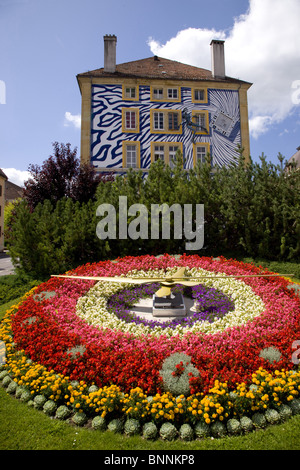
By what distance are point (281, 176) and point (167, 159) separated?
52.2 feet

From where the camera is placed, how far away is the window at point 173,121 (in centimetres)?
2597

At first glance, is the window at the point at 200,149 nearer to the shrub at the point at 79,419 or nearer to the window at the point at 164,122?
the window at the point at 164,122

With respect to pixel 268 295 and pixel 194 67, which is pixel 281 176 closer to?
pixel 268 295

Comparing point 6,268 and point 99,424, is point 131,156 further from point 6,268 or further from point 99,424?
point 99,424

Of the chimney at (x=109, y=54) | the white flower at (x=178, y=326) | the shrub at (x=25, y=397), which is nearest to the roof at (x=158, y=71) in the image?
the chimney at (x=109, y=54)

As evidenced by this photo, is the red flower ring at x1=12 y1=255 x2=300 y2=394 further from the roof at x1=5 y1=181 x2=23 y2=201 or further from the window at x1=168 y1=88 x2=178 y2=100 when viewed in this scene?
the roof at x1=5 y1=181 x2=23 y2=201

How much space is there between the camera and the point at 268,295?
22.7ft

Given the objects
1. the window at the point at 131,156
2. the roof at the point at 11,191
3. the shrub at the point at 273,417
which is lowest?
the shrub at the point at 273,417

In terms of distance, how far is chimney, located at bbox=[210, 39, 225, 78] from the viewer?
27042 mm

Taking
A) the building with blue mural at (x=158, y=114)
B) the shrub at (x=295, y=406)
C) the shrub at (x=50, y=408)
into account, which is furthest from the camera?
the building with blue mural at (x=158, y=114)

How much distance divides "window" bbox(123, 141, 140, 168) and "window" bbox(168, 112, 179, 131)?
11.0 feet

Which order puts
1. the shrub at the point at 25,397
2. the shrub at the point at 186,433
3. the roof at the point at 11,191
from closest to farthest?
the shrub at the point at 186,433, the shrub at the point at 25,397, the roof at the point at 11,191

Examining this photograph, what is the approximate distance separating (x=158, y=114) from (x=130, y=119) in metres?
2.50

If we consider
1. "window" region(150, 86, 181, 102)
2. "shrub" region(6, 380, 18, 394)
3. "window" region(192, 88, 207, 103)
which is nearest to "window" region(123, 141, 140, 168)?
"window" region(150, 86, 181, 102)
